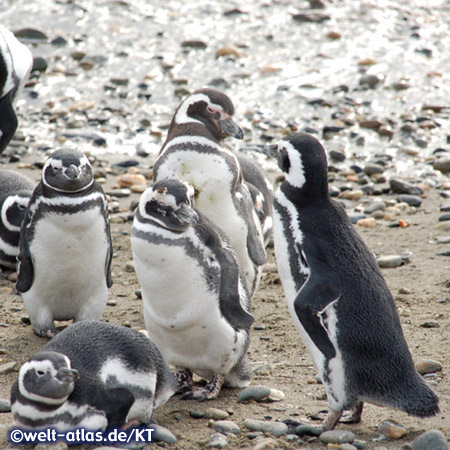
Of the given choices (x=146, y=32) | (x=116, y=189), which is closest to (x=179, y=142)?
(x=116, y=189)

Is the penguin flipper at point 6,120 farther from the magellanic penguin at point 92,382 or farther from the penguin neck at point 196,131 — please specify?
the magellanic penguin at point 92,382

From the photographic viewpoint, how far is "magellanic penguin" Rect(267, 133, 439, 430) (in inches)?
150

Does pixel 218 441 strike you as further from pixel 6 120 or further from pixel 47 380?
pixel 6 120

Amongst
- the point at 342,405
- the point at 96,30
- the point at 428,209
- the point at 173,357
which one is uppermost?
the point at 342,405

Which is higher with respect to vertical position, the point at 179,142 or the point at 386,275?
the point at 179,142

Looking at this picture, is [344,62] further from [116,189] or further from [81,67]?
[116,189]

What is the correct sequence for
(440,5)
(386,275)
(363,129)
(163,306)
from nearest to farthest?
1. (163,306)
2. (386,275)
3. (363,129)
4. (440,5)

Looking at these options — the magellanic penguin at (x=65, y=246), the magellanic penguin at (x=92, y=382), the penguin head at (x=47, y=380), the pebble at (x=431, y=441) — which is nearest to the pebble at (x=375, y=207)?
the magellanic penguin at (x=65, y=246)

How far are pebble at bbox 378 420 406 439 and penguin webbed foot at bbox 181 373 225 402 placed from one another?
88cm

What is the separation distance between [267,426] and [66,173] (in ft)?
6.06

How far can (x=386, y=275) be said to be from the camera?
6.15 m

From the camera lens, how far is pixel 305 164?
4070mm

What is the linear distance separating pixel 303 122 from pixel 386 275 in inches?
149

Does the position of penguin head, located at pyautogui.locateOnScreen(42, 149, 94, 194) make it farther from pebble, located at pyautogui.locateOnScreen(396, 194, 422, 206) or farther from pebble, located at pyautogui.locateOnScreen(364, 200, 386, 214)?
pebble, located at pyautogui.locateOnScreen(396, 194, 422, 206)
